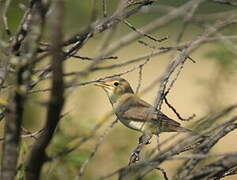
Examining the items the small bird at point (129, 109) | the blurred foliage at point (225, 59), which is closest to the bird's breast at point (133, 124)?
the small bird at point (129, 109)

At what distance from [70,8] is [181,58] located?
1.27 metres

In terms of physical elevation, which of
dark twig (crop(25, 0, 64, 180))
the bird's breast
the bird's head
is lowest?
dark twig (crop(25, 0, 64, 180))

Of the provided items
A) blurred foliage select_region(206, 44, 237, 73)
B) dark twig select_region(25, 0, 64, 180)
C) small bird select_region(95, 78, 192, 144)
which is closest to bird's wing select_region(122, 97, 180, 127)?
small bird select_region(95, 78, 192, 144)

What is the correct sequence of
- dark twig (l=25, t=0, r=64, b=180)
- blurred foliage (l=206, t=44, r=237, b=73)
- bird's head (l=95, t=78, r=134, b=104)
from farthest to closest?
bird's head (l=95, t=78, r=134, b=104) < blurred foliage (l=206, t=44, r=237, b=73) < dark twig (l=25, t=0, r=64, b=180)

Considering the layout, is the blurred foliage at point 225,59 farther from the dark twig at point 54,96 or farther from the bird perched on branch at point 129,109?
the dark twig at point 54,96

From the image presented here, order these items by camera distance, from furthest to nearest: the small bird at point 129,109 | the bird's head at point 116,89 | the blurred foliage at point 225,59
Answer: the bird's head at point 116,89
the small bird at point 129,109
the blurred foliage at point 225,59

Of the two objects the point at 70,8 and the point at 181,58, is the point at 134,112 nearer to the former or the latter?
the point at 70,8

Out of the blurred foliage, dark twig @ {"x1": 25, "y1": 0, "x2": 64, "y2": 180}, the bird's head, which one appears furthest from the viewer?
the bird's head

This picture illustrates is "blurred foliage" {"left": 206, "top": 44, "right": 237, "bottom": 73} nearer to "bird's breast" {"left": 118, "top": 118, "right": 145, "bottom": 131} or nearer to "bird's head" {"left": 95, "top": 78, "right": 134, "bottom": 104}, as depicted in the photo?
"bird's breast" {"left": 118, "top": 118, "right": 145, "bottom": 131}

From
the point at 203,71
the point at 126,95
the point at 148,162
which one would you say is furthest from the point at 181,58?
the point at 203,71

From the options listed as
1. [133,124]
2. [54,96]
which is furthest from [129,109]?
[54,96]

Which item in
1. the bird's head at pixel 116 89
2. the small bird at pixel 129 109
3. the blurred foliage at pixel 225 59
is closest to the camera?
the blurred foliage at pixel 225 59

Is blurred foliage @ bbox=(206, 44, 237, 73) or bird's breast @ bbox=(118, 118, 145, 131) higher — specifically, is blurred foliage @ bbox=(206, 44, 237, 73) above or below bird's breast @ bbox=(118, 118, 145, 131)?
above

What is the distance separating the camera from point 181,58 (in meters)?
2.03
